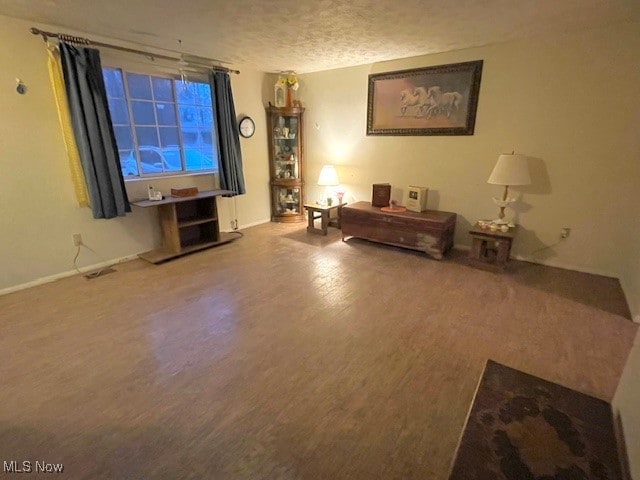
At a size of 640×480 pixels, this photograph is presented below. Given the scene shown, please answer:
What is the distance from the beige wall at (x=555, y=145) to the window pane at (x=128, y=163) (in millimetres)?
2975

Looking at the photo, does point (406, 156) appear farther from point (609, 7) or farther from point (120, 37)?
point (120, 37)

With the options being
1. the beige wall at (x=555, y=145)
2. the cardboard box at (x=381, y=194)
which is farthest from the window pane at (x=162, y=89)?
the cardboard box at (x=381, y=194)

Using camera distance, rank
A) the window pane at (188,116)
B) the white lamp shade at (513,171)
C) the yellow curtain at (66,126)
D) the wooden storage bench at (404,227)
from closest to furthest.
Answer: the yellow curtain at (66,126), the white lamp shade at (513,171), the wooden storage bench at (404,227), the window pane at (188,116)

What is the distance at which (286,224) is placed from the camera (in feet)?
16.6

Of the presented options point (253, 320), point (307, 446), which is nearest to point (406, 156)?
point (253, 320)

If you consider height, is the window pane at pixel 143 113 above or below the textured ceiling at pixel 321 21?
below

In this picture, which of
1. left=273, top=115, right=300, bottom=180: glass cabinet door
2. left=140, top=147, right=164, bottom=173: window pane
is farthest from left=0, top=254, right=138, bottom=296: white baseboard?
left=273, top=115, right=300, bottom=180: glass cabinet door

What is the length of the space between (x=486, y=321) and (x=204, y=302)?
2.21 meters

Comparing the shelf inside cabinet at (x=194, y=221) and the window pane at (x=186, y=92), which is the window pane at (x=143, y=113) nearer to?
the window pane at (x=186, y=92)

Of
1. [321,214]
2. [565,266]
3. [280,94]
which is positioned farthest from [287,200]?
[565,266]

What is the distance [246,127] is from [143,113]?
1346 millimetres

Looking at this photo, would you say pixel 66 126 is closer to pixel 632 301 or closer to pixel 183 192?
pixel 183 192

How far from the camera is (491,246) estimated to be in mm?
3502

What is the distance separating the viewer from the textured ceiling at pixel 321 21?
226 centimetres
